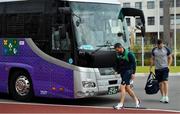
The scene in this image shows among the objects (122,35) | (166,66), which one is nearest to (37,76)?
(122,35)

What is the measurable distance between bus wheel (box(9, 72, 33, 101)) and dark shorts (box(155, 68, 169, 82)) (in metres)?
3.71

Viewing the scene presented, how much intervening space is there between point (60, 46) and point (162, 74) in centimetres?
319

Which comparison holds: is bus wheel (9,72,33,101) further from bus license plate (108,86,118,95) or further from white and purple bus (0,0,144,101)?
bus license plate (108,86,118,95)

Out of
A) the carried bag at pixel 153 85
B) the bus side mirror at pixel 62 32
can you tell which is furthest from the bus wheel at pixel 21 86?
the carried bag at pixel 153 85

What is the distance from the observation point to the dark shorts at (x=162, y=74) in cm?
1502

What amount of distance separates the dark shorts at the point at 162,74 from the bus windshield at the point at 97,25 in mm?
1194

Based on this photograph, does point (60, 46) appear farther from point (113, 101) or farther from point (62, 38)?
point (113, 101)

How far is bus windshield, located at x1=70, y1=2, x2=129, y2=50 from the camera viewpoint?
14.0m

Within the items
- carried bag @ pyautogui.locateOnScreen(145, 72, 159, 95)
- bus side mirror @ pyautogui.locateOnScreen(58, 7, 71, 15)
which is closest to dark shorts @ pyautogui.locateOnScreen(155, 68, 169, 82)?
carried bag @ pyautogui.locateOnScreen(145, 72, 159, 95)

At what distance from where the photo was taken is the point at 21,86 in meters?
15.1

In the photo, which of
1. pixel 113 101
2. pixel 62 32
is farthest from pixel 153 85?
pixel 62 32

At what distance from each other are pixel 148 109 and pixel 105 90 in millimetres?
1356

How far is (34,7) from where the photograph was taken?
14.8 m

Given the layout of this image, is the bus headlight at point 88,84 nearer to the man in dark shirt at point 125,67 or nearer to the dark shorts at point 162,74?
the man in dark shirt at point 125,67
